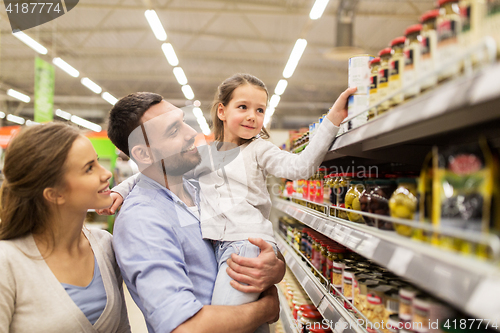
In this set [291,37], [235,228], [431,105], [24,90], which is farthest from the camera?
→ [24,90]

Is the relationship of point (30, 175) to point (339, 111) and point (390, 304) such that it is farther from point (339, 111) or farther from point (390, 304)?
point (390, 304)

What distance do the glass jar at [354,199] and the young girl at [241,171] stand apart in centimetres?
18

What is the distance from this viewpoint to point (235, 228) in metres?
1.72

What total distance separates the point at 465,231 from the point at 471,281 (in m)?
0.11

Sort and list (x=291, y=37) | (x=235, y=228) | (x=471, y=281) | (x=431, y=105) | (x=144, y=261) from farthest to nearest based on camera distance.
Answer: (x=291, y=37)
(x=235, y=228)
(x=144, y=261)
(x=431, y=105)
(x=471, y=281)

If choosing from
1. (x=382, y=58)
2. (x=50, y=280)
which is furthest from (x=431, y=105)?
(x=50, y=280)

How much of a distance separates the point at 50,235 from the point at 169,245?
1.64 feet

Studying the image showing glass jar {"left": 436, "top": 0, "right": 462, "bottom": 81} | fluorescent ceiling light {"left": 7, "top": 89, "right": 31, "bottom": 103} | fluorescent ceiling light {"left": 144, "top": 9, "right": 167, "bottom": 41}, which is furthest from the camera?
fluorescent ceiling light {"left": 7, "top": 89, "right": 31, "bottom": 103}

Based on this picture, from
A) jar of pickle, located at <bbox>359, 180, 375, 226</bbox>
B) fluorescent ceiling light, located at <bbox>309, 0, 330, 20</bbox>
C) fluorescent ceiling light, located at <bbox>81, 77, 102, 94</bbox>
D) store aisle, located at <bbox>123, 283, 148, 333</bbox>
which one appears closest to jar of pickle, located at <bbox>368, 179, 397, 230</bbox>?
jar of pickle, located at <bbox>359, 180, 375, 226</bbox>

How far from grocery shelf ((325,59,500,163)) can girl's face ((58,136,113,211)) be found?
1.00 metres

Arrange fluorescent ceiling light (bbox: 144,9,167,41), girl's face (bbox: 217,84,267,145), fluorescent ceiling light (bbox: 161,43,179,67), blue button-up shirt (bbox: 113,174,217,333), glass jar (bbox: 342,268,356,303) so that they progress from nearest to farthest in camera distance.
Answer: blue button-up shirt (bbox: 113,174,217,333)
glass jar (bbox: 342,268,356,303)
girl's face (bbox: 217,84,267,145)
fluorescent ceiling light (bbox: 144,9,167,41)
fluorescent ceiling light (bbox: 161,43,179,67)

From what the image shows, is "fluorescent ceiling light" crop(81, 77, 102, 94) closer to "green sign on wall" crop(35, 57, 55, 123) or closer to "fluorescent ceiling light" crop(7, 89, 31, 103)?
"green sign on wall" crop(35, 57, 55, 123)

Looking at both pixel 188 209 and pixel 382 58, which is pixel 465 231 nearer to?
pixel 382 58

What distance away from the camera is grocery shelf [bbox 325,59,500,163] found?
646mm
